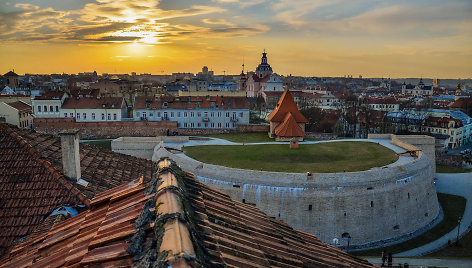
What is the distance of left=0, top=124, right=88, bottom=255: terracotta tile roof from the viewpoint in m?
6.09

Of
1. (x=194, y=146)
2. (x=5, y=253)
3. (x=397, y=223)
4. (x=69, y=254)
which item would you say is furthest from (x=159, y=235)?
(x=194, y=146)

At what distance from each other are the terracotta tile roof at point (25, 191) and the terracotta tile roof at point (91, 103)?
111 feet

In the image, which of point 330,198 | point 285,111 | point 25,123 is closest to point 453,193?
point 285,111

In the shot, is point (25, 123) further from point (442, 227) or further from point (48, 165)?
point (442, 227)

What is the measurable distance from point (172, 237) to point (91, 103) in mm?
40809

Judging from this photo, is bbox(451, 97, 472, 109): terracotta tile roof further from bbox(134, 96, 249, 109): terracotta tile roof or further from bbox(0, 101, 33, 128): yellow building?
bbox(0, 101, 33, 128): yellow building

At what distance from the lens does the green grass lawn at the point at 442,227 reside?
18.3 m

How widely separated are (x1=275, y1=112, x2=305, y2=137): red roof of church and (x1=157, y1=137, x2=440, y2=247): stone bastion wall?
1283 centimetres

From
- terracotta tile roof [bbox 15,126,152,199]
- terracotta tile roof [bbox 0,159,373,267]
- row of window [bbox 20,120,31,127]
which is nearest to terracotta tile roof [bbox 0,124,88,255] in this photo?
terracotta tile roof [bbox 15,126,152,199]

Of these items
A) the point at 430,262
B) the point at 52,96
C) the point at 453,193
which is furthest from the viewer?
the point at 52,96

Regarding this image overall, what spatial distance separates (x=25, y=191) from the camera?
6.59 meters

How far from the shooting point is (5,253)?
5.62m

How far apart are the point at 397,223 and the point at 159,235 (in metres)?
19.4

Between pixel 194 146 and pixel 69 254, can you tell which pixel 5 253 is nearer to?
pixel 69 254
